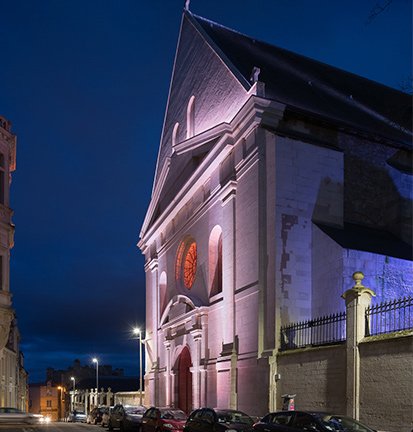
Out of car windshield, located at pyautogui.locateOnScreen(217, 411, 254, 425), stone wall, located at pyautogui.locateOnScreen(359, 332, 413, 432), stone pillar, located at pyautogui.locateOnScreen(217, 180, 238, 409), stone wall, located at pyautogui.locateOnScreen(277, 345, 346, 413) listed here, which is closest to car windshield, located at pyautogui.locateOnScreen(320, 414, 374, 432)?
stone wall, located at pyautogui.locateOnScreen(359, 332, 413, 432)

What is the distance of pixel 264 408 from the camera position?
2178 centimetres

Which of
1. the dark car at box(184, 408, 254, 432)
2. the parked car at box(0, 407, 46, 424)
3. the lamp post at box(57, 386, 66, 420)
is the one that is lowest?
the lamp post at box(57, 386, 66, 420)

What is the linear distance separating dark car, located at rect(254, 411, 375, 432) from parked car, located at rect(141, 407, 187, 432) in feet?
21.8

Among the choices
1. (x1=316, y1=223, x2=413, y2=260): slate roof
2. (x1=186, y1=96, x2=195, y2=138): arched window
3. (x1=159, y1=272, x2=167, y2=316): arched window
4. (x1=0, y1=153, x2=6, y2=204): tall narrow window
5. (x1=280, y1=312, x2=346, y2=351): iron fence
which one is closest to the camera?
(x1=280, y1=312, x2=346, y2=351): iron fence

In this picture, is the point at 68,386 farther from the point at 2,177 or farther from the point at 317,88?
the point at 317,88

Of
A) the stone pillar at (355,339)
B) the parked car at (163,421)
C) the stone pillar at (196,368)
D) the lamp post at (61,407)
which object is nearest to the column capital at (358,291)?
the stone pillar at (355,339)

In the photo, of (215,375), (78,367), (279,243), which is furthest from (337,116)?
(78,367)

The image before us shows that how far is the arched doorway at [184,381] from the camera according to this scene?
105ft

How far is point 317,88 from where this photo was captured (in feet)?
104

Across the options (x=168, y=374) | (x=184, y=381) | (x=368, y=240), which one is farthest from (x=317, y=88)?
(x=168, y=374)

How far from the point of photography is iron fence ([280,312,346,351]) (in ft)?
62.4

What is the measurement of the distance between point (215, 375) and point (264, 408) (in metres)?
5.28

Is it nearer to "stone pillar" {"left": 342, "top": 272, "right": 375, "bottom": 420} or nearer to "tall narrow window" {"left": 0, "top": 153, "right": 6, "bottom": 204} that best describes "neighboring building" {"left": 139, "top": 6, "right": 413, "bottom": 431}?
"stone pillar" {"left": 342, "top": 272, "right": 375, "bottom": 420}

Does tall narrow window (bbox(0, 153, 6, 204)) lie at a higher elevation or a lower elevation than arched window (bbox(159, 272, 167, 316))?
higher
